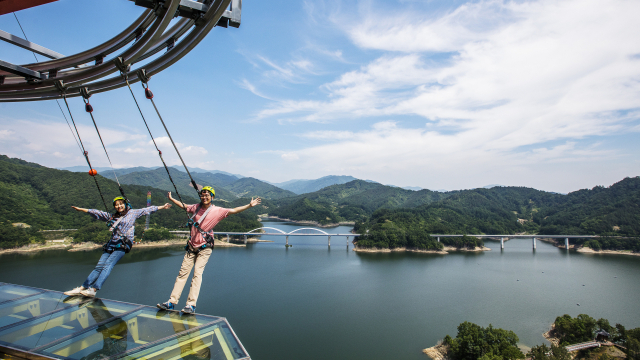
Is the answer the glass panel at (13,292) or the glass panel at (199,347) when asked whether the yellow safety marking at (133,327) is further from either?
the glass panel at (13,292)

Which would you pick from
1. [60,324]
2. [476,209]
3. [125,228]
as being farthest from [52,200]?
[476,209]

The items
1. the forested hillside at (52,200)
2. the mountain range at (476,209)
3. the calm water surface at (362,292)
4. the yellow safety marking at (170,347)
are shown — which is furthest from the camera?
the mountain range at (476,209)

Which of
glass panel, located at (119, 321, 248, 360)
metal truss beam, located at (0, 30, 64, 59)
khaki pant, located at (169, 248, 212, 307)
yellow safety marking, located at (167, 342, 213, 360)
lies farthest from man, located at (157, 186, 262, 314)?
metal truss beam, located at (0, 30, 64, 59)

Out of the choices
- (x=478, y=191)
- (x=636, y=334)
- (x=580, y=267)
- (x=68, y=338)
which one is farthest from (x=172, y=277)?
(x=478, y=191)

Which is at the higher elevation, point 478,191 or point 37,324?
point 478,191

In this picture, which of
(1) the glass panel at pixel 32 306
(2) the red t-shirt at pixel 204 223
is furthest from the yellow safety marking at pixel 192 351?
(1) the glass panel at pixel 32 306

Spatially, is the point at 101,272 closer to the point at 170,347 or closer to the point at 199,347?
the point at 170,347

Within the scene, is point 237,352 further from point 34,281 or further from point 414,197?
point 414,197
